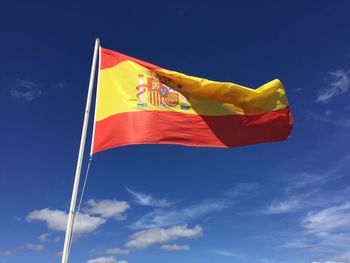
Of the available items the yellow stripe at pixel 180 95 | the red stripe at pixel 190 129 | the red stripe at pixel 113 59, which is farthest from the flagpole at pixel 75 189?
the red stripe at pixel 113 59

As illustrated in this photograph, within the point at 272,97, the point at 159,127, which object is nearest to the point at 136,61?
the point at 159,127

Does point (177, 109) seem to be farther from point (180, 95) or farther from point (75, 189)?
point (75, 189)

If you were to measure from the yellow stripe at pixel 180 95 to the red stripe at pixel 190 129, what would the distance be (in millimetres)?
327

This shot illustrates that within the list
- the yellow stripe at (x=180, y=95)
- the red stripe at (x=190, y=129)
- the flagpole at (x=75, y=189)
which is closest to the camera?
the flagpole at (x=75, y=189)

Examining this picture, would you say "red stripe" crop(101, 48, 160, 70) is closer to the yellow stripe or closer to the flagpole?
the yellow stripe

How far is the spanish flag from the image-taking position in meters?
18.1

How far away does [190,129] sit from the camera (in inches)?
777

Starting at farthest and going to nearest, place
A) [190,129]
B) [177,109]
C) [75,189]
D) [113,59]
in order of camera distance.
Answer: [177,109] < [190,129] < [113,59] < [75,189]

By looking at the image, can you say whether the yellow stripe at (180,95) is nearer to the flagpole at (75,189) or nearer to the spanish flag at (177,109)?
Answer: the spanish flag at (177,109)

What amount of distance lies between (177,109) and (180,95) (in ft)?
2.56

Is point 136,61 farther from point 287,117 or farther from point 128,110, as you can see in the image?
point 287,117

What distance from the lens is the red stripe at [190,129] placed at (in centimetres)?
1758

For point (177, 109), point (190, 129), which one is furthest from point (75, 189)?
point (177, 109)

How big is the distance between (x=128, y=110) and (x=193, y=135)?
129 inches
